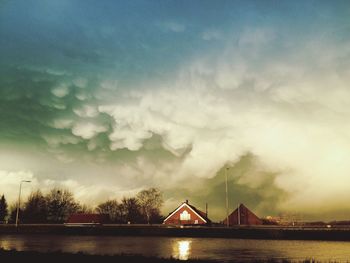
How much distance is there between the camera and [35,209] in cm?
13100

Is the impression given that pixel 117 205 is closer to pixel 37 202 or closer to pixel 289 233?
pixel 37 202

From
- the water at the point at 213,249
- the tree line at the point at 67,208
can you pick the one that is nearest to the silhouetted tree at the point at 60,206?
the tree line at the point at 67,208

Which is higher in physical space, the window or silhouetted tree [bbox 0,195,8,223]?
silhouetted tree [bbox 0,195,8,223]

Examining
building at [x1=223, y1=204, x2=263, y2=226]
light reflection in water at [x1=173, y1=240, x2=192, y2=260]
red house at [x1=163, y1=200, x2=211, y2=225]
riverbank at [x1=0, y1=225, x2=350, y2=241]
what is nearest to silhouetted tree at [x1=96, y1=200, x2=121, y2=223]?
red house at [x1=163, y1=200, x2=211, y2=225]

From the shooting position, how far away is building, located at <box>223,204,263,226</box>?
92938 millimetres

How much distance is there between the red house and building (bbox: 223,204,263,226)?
721 cm

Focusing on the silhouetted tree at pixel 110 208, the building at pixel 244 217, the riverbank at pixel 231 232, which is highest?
the silhouetted tree at pixel 110 208

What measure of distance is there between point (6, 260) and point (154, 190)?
108 m

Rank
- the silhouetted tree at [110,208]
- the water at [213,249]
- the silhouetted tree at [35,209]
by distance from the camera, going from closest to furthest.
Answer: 1. the water at [213,249]
2. the silhouetted tree at [35,209]
3. the silhouetted tree at [110,208]

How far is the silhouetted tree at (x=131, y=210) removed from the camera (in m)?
124

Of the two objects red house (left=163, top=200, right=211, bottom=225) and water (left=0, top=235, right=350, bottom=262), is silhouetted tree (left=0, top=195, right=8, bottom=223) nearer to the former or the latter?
red house (left=163, top=200, right=211, bottom=225)

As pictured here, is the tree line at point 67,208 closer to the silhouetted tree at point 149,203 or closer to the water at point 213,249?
the silhouetted tree at point 149,203

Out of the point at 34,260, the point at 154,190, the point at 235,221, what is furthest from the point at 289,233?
the point at 154,190

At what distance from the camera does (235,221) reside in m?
93.4
